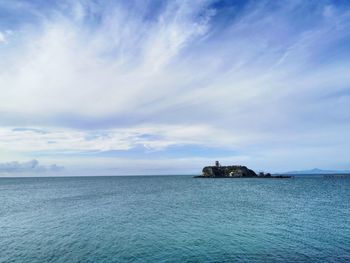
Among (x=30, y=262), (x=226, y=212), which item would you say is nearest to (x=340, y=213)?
(x=226, y=212)

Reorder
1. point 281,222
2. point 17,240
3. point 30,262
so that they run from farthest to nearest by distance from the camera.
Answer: point 281,222
point 17,240
point 30,262

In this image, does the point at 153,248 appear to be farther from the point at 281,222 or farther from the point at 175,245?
the point at 281,222

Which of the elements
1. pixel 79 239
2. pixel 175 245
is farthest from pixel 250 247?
pixel 79 239

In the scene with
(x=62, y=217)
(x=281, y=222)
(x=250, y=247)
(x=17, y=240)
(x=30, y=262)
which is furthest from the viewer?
(x=62, y=217)

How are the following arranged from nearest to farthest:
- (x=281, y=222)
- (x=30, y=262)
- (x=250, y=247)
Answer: (x=30, y=262)
(x=250, y=247)
(x=281, y=222)

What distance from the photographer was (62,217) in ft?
182

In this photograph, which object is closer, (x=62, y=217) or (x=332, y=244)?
(x=332, y=244)

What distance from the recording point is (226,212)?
2261 inches

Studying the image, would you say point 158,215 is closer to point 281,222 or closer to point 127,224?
point 127,224

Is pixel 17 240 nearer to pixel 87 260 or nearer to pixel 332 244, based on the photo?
pixel 87 260

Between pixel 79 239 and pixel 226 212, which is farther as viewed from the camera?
pixel 226 212

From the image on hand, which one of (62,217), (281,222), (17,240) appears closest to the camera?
(17,240)

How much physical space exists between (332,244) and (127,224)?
31258mm

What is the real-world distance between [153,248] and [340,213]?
1732 inches
